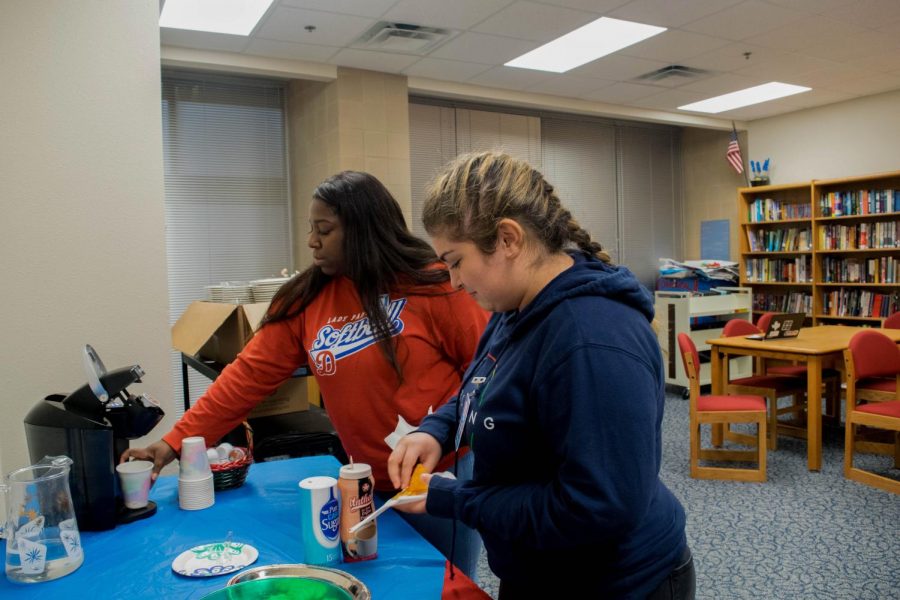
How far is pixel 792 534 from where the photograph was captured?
2.94 metres

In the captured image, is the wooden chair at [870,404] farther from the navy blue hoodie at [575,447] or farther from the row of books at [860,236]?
the navy blue hoodie at [575,447]

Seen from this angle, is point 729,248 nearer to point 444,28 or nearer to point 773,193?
point 773,193

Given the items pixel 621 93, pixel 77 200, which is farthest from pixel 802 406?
pixel 77 200

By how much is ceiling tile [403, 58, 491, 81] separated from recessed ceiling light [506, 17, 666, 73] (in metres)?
0.30

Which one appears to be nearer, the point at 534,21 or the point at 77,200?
the point at 77,200

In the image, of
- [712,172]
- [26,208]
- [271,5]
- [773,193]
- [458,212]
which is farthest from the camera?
[712,172]

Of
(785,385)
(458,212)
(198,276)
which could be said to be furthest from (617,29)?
(458,212)

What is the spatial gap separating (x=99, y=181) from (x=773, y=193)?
22.6 feet

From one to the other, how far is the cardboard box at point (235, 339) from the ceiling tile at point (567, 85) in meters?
3.57

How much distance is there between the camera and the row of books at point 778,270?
661cm

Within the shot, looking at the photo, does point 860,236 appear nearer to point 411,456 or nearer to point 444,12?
point 444,12

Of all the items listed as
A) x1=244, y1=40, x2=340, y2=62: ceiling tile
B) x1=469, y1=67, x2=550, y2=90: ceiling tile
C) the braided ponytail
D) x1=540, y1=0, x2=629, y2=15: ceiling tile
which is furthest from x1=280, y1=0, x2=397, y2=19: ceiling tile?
the braided ponytail

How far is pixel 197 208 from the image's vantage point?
4.98m

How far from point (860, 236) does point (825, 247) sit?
326 millimetres
